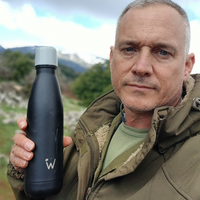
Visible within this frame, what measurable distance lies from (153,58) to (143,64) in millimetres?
92

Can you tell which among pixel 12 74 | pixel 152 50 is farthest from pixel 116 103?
pixel 12 74

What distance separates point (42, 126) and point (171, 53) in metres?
0.94

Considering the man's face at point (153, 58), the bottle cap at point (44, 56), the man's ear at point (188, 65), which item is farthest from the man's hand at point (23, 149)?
the man's ear at point (188, 65)

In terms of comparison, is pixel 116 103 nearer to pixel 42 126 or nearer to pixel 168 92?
pixel 168 92

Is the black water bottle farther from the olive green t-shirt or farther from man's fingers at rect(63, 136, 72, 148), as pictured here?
the olive green t-shirt

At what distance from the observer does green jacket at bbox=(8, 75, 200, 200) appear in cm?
114

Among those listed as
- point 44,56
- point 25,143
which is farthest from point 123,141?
point 44,56

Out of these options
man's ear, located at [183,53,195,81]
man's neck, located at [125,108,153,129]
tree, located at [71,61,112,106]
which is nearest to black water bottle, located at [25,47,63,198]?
man's neck, located at [125,108,153,129]

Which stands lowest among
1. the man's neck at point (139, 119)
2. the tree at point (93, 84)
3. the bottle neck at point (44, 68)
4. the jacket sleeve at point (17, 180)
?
the tree at point (93, 84)

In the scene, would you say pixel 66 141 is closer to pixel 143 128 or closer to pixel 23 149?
pixel 23 149

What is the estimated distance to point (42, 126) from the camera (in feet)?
4.34

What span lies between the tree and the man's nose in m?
17.7

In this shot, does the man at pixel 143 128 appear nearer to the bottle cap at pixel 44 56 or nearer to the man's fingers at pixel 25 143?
the man's fingers at pixel 25 143

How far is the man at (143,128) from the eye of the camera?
3.99 feet
